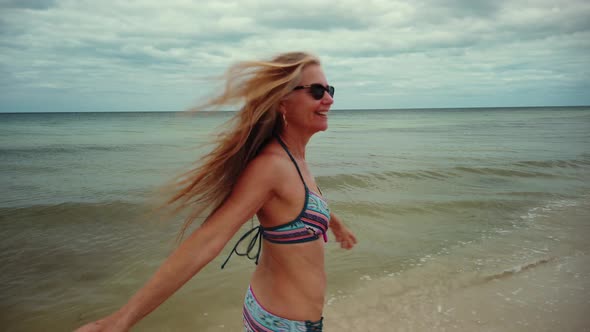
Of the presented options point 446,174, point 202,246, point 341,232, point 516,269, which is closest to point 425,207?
point 516,269

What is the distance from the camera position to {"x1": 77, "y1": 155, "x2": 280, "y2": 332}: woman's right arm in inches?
50.4

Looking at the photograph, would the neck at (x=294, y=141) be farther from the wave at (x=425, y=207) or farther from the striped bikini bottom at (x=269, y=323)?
the wave at (x=425, y=207)

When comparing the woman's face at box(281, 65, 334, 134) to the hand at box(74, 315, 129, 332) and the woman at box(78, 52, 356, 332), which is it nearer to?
the woman at box(78, 52, 356, 332)

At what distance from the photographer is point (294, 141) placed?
1.96m

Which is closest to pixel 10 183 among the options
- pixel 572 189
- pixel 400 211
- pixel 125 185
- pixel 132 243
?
pixel 125 185

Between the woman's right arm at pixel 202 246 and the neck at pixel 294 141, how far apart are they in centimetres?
30

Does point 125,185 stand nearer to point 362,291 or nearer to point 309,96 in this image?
point 362,291

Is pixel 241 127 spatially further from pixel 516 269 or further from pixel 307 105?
pixel 516 269

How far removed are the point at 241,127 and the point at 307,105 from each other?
37cm

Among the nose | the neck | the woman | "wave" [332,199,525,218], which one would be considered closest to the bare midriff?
the woman

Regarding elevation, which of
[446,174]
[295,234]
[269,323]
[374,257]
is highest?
[295,234]

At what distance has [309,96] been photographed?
188 cm

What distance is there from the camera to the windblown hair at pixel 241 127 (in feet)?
5.66

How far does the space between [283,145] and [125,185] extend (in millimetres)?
11080
